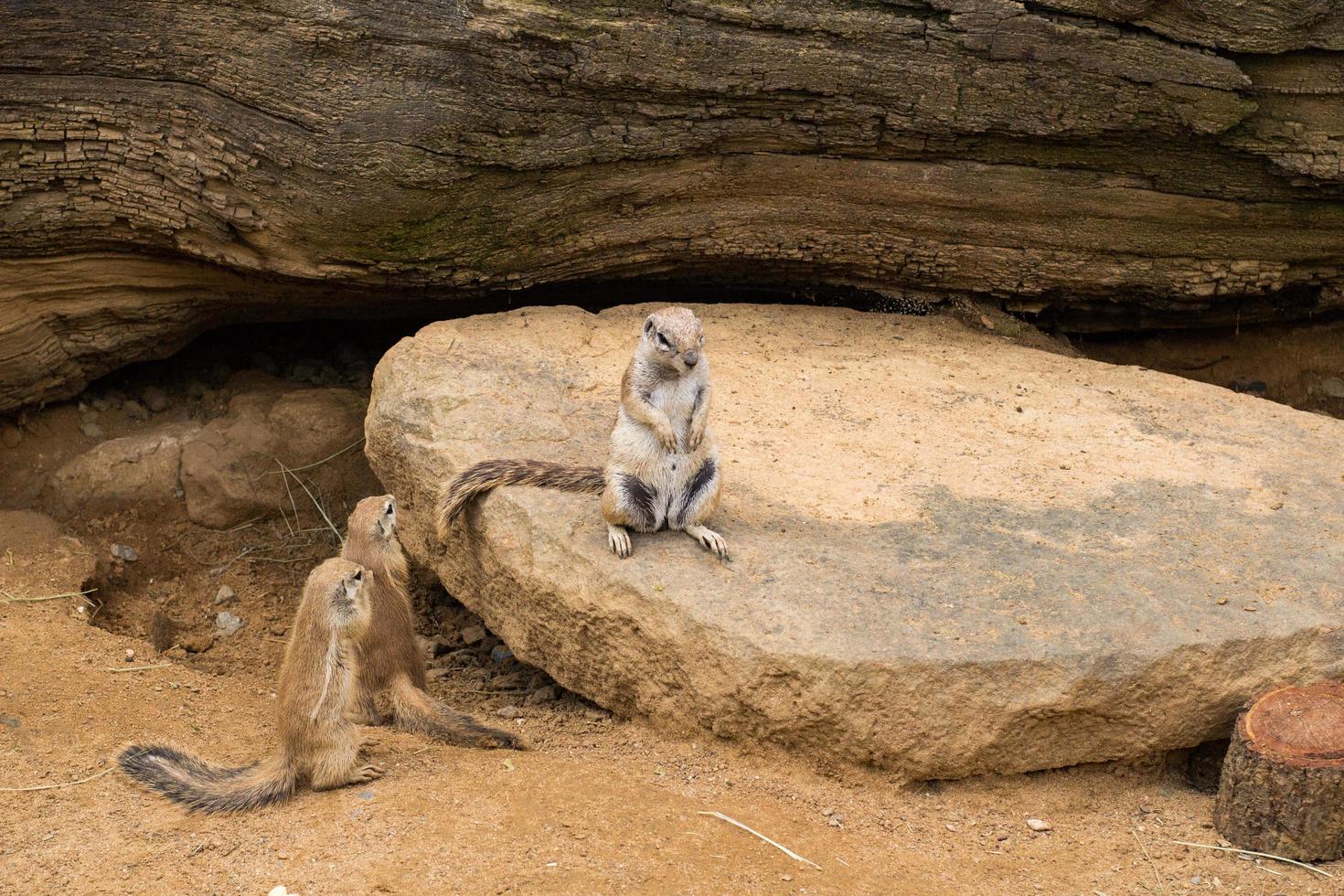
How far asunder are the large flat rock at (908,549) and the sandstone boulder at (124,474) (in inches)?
77.0

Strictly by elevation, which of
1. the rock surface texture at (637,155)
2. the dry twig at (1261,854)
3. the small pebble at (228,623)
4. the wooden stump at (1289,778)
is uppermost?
the rock surface texture at (637,155)

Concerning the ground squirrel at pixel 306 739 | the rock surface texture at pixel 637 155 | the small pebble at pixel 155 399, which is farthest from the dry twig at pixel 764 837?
the small pebble at pixel 155 399

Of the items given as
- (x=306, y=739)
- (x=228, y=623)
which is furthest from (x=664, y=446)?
(x=228, y=623)

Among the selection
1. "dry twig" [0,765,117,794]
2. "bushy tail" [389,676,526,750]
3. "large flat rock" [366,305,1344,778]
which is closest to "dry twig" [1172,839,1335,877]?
"large flat rock" [366,305,1344,778]

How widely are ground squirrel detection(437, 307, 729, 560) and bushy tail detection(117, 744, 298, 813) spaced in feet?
5.58

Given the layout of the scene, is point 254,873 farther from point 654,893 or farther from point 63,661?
point 63,661

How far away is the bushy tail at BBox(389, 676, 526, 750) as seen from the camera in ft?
17.7

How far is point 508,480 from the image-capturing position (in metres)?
5.93

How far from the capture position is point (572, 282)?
8305 millimetres

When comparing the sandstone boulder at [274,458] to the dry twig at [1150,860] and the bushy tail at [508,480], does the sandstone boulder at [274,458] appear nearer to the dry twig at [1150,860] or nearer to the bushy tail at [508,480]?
the bushy tail at [508,480]

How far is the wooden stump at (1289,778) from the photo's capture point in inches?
180

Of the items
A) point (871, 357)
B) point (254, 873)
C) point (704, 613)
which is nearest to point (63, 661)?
point (254, 873)

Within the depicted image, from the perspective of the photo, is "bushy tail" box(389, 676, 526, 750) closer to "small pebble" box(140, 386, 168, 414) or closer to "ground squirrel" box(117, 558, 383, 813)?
"ground squirrel" box(117, 558, 383, 813)

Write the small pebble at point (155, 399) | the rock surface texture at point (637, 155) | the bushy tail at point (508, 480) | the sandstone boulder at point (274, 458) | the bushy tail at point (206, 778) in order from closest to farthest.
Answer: the bushy tail at point (206, 778) < the bushy tail at point (508, 480) < the rock surface texture at point (637, 155) < the sandstone boulder at point (274, 458) < the small pebble at point (155, 399)
